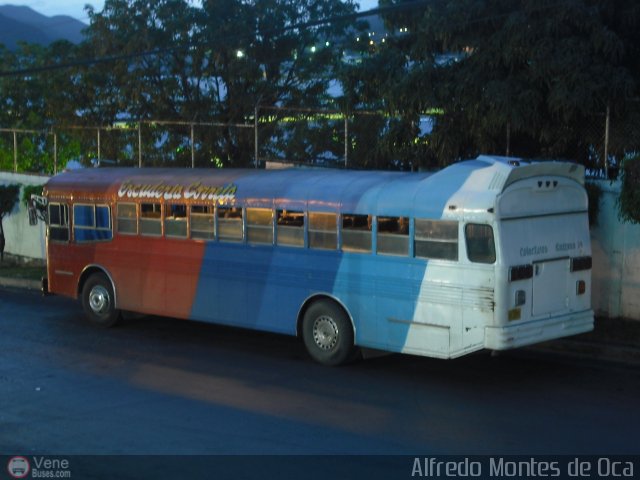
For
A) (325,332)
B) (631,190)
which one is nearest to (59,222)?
(325,332)

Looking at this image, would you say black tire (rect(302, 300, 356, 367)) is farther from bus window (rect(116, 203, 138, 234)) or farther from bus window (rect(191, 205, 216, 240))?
bus window (rect(116, 203, 138, 234))

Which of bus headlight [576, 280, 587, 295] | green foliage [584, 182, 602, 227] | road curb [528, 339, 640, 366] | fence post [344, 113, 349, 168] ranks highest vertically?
fence post [344, 113, 349, 168]

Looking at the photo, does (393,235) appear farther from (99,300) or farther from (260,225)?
(99,300)

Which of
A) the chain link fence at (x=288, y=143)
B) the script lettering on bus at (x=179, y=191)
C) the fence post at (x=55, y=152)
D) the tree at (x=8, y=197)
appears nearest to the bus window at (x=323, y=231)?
the script lettering on bus at (x=179, y=191)

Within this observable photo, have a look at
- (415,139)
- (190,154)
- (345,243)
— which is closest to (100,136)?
(190,154)

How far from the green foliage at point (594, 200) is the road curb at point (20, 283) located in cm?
1181

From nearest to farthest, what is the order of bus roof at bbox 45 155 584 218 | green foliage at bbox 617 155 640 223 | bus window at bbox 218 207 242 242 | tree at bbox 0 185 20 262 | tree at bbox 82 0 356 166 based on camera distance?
bus roof at bbox 45 155 584 218
green foliage at bbox 617 155 640 223
bus window at bbox 218 207 242 242
tree at bbox 82 0 356 166
tree at bbox 0 185 20 262

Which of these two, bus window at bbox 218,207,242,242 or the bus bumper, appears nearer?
the bus bumper

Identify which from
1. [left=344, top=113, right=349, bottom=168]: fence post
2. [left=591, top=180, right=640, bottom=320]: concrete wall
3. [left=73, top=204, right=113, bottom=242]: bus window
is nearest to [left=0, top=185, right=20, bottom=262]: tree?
[left=73, top=204, right=113, bottom=242]: bus window

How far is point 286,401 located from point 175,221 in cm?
476

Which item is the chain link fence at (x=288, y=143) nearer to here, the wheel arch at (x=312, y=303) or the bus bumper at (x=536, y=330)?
the bus bumper at (x=536, y=330)

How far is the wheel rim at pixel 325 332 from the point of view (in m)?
12.5

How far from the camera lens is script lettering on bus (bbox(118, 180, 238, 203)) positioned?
14.0m

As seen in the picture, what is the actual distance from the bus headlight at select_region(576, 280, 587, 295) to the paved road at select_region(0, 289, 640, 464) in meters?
1.04
